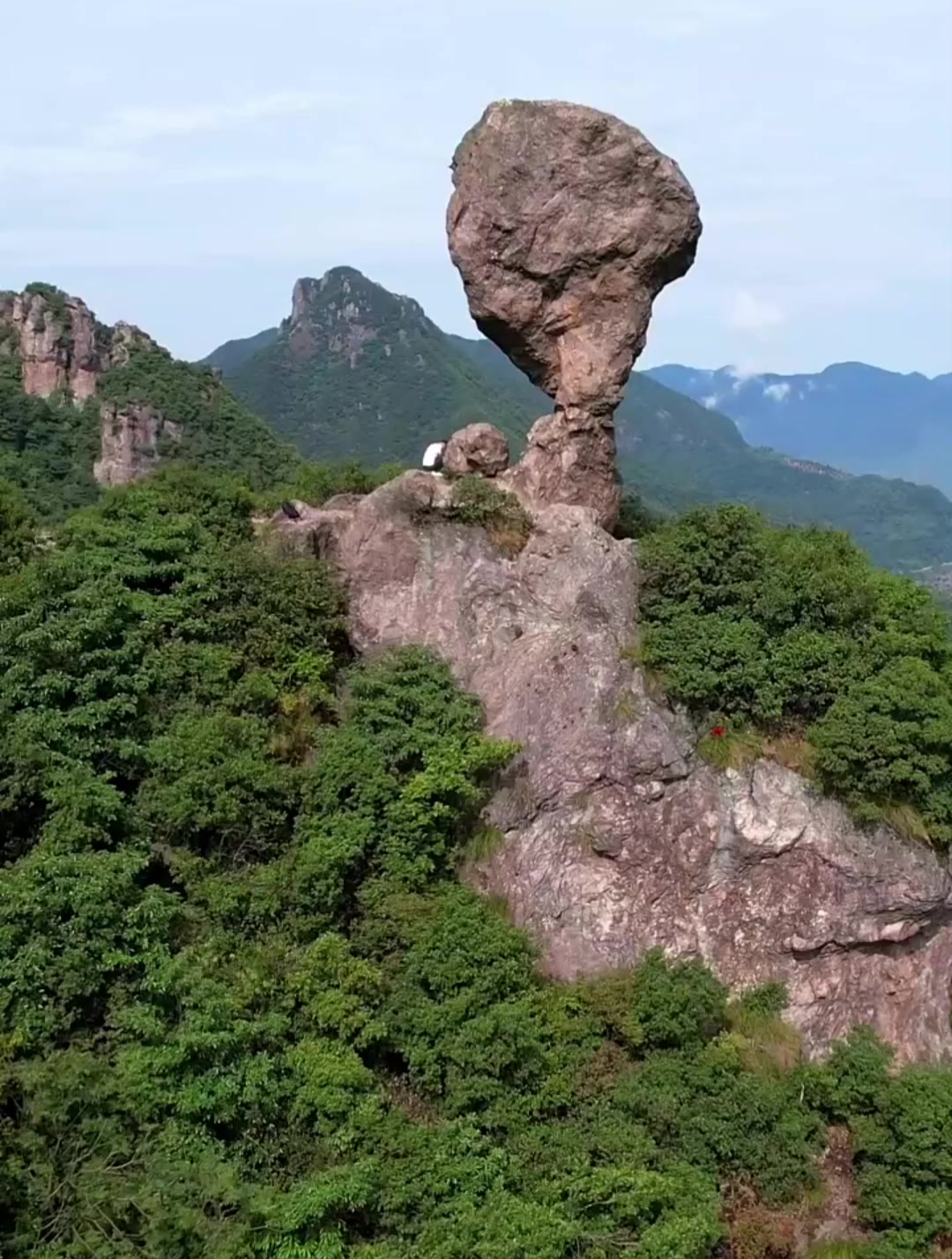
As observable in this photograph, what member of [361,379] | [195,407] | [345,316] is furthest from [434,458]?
[345,316]

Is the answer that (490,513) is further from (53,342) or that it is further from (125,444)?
(53,342)

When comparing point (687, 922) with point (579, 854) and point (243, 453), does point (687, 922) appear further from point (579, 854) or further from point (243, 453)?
point (243, 453)

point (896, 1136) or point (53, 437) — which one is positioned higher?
point (53, 437)

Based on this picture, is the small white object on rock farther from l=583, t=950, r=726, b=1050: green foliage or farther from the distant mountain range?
the distant mountain range

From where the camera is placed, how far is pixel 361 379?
99.9m

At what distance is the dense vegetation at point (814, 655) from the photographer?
9852 mm

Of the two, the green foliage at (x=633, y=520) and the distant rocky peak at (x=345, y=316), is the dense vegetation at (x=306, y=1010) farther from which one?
the distant rocky peak at (x=345, y=316)

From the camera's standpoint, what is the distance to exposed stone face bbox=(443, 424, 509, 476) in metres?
12.2

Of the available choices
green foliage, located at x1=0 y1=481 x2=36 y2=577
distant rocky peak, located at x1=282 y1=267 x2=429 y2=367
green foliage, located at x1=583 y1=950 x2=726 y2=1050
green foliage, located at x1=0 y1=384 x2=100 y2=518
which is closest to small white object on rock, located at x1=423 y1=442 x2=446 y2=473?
green foliage, located at x1=0 y1=481 x2=36 y2=577

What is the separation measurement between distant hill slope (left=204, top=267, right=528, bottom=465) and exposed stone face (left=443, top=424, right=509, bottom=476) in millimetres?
64896

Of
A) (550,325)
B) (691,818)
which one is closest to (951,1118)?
(691,818)

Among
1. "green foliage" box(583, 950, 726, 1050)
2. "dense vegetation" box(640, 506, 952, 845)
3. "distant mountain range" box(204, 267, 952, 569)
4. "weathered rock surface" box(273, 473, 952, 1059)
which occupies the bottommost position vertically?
"green foliage" box(583, 950, 726, 1050)

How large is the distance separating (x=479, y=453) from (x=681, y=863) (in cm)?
540

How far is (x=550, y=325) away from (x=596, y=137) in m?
2.05
